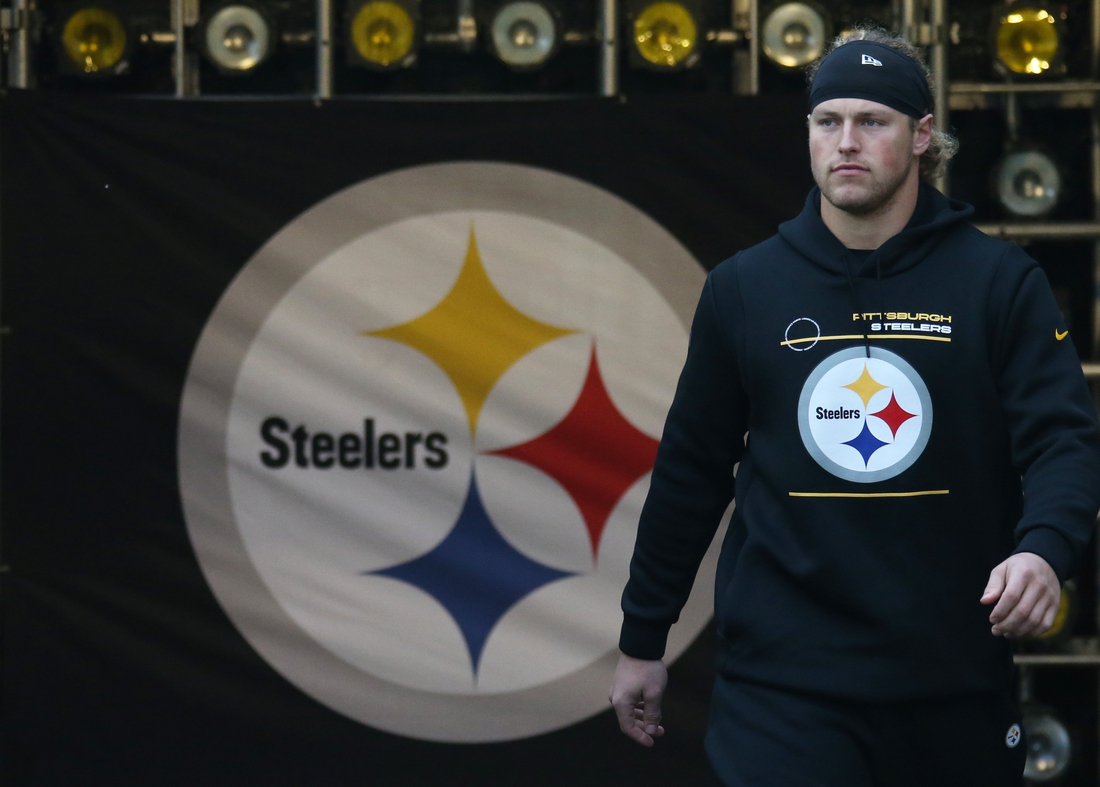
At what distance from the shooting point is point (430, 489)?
3.27 metres

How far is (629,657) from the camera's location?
6.50 feet

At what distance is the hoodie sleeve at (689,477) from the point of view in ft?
6.25

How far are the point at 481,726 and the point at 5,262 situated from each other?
5.29 ft

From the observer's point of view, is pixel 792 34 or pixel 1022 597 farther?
pixel 792 34

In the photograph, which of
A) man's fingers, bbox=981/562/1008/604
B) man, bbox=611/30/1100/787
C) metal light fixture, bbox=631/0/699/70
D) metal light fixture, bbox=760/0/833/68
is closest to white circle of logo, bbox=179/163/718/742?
metal light fixture, bbox=631/0/699/70

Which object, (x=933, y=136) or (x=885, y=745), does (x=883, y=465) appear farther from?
(x=933, y=136)

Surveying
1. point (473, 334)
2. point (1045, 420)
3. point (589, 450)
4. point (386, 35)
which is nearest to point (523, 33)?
point (386, 35)

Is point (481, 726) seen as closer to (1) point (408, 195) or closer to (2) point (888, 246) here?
(1) point (408, 195)

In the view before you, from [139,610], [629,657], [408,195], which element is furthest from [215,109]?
[629,657]

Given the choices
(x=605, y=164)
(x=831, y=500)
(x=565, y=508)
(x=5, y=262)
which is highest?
(x=605, y=164)

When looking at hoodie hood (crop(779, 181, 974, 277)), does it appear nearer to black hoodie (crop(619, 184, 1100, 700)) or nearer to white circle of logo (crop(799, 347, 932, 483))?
black hoodie (crop(619, 184, 1100, 700))

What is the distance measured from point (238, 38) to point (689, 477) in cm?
211

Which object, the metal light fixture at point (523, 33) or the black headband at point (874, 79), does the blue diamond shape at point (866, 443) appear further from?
the metal light fixture at point (523, 33)

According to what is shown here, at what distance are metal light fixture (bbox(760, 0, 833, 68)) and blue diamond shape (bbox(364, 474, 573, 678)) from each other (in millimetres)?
1346
